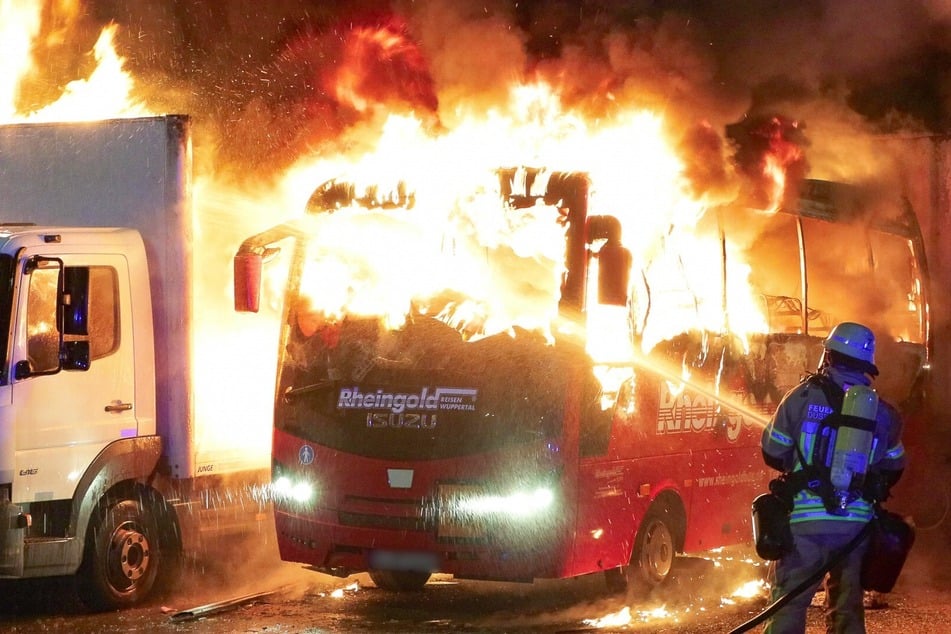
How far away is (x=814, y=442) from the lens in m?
6.87

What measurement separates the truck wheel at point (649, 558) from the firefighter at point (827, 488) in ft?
10.6

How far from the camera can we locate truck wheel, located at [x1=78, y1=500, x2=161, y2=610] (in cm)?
991

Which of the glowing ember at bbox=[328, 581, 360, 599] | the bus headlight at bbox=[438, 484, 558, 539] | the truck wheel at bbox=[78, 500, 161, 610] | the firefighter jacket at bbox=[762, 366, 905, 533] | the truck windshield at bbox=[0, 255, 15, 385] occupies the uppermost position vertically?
the truck windshield at bbox=[0, 255, 15, 385]

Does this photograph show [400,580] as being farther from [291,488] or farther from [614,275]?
[614,275]

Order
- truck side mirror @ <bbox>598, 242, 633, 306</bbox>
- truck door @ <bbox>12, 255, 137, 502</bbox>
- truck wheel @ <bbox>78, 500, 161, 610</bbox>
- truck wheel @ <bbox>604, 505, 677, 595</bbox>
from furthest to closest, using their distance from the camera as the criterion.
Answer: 1. truck wheel @ <bbox>604, 505, 677, 595</bbox>
2. truck wheel @ <bbox>78, 500, 161, 610</bbox>
3. truck door @ <bbox>12, 255, 137, 502</bbox>
4. truck side mirror @ <bbox>598, 242, 633, 306</bbox>

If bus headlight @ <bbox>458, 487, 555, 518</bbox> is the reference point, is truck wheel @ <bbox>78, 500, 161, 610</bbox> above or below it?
below

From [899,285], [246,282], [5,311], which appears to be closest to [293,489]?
[246,282]

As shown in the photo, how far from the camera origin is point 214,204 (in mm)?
10805

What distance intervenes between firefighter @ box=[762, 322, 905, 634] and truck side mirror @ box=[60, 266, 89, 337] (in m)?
4.95

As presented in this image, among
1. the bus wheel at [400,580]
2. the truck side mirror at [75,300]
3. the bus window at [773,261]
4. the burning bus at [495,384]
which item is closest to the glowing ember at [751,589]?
the burning bus at [495,384]

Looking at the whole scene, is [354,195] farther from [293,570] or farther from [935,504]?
[935,504]

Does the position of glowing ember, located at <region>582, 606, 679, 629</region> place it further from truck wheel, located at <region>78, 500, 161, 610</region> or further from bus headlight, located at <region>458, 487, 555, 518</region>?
truck wheel, located at <region>78, 500, 161, 610</region>

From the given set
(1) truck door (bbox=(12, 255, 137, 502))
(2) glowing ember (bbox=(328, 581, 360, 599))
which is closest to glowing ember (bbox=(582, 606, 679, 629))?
(2) glowing ember (bbox=(328, 581, 360, 599))

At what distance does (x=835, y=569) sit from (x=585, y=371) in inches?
113
